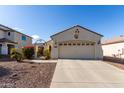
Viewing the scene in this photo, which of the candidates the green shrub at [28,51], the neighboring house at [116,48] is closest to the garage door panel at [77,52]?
the green shrub at [28,51]

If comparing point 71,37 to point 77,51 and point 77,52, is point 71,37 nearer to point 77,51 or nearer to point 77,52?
point 77,51

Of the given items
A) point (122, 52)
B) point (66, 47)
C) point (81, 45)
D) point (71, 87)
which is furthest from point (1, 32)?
point (71, 87)

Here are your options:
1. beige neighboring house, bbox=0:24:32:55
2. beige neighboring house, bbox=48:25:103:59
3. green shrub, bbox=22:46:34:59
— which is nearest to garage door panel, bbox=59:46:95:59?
beige neighboring house, bbox=48:25:103:59

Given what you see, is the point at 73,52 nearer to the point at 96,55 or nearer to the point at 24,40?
the point at 96,55

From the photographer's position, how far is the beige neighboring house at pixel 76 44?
1969 cm

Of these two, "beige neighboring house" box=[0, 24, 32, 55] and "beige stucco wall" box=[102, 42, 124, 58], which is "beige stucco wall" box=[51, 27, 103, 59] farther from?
"beige neighboring house" box=[0, 24, 32, 55]

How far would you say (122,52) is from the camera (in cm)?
2653

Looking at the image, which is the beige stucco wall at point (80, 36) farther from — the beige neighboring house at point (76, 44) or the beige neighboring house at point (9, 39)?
the beige neighboring house at point (9, 39)

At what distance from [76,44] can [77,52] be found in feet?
3.57

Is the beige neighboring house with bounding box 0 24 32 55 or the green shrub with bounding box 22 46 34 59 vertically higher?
the beige neighboring house with bounding box 0 24 32 55

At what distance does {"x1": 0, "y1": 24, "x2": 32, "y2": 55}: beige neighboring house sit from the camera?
2576cm

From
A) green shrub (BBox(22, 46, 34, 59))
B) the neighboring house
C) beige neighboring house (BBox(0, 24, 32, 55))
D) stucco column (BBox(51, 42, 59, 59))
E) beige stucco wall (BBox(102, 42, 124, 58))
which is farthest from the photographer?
the neighboring house

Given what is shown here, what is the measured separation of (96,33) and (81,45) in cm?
256

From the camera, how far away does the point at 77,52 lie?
775 inches
